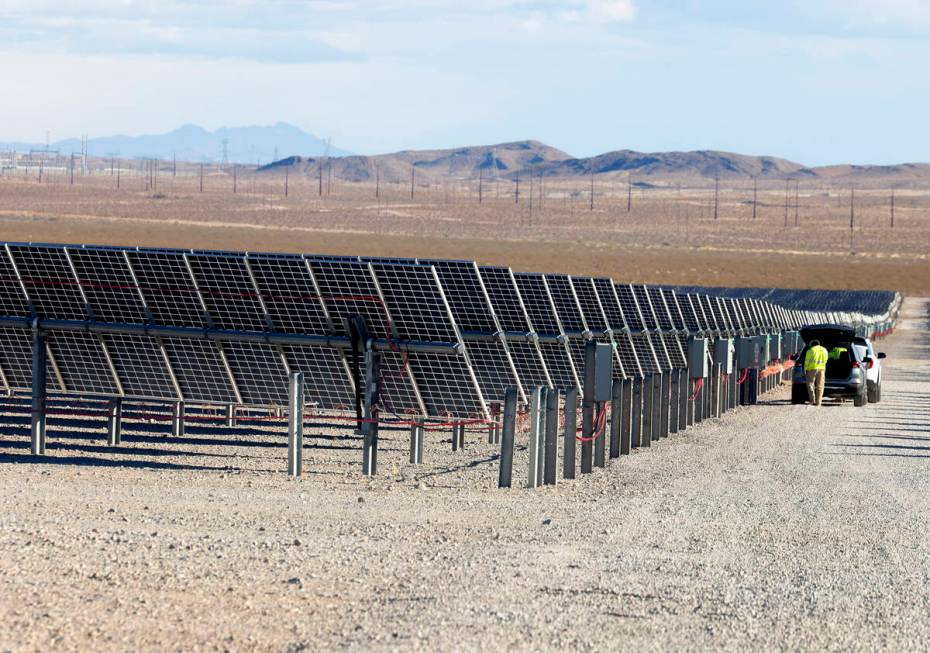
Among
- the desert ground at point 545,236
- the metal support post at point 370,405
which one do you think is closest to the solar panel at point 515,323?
the metal support post at point 370,405

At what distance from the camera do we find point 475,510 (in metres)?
13.6

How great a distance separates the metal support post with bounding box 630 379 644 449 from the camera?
62.7 ft

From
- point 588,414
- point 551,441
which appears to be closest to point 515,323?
point 588,414

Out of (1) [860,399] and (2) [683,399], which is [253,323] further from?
(1) [860,399]

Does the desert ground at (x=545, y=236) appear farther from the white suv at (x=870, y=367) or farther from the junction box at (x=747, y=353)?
the junction box at (x=747, y=353)

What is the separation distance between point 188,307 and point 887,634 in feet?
33.3

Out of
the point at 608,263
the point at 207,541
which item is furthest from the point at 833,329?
the point at 608,263

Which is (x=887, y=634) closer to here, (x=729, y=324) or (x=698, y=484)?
(x=698, y=484)

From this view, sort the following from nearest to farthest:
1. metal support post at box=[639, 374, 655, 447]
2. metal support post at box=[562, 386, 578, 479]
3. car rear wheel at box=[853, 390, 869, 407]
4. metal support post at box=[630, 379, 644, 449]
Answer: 1. metal support post at box=[562, 386, 578, 479]
2. metal support post at box=[630, 379, 644, 449]
3. metal support post at box=[639, 374, 655, 447]
4. car rear wheel at box=[853, 390, 869, 407]

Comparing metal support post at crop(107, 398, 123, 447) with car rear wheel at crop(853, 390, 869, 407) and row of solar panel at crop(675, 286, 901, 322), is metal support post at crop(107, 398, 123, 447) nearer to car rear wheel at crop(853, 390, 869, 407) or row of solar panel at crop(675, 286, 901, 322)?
car rear wheel at crop(853, 390, 869, 407)

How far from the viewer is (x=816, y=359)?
91.2 ft

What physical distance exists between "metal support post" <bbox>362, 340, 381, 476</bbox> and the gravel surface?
0.27m

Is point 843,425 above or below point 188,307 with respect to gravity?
below

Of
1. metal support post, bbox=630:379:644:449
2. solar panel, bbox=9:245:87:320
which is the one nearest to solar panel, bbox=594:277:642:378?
metal support post, bbox=630:379:644:449
